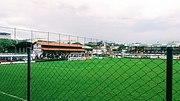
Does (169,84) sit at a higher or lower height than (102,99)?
higher

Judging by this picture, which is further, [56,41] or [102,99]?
[56,41]

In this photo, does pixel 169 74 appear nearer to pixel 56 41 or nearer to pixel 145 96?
pixel 145 96

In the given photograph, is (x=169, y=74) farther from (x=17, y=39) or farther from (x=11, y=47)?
(x=11, y=47)

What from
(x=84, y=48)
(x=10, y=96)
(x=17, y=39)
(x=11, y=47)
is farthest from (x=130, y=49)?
(x=84, y=48)

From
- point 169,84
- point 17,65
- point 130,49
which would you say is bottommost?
point 17,65

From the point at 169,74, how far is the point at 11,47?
3304cm

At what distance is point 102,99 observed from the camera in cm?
495

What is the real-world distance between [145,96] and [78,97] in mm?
1575

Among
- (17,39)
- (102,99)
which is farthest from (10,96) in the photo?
(17,39)

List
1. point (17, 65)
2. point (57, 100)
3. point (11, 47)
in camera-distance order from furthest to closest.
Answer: point (11, 47) → point (17, 65) → point (57, 100)

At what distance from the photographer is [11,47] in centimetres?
3253

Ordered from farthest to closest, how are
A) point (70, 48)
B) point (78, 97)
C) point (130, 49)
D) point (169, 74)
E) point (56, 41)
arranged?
1. point (70, 48)
2. point (56, 41)
3. point (78, 97)
4. point (130, 49)
5. point (169, 74)

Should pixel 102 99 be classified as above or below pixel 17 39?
below

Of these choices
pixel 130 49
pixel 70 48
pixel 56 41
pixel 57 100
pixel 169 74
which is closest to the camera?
pixel 169 74
